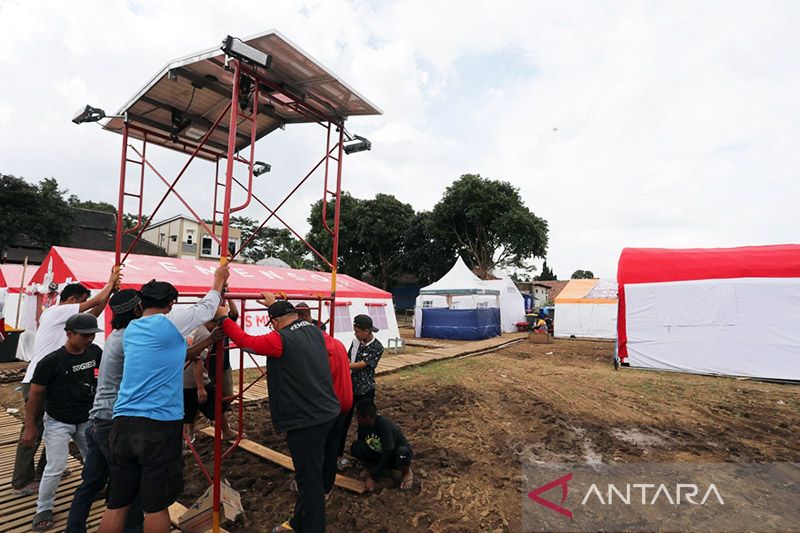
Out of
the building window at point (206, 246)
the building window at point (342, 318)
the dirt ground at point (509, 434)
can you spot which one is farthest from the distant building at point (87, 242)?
the dirt ground at point (509, 434)

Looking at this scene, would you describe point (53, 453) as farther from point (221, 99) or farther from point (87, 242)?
point (87, 242)

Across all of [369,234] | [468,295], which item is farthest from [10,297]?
[369,234]

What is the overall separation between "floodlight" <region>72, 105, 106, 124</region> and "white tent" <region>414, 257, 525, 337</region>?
15.5 metres

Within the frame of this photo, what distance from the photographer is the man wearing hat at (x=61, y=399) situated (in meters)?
3.15

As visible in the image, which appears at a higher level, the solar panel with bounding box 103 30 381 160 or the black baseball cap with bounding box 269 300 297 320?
the solar panel with bounding box 103 30 381 160

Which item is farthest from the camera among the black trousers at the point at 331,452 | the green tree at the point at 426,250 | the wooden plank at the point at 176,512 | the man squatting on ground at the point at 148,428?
the green tree at the point at 426,250

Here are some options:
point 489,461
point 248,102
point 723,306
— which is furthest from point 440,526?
point 723,306

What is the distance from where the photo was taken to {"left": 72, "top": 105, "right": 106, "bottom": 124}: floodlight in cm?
459

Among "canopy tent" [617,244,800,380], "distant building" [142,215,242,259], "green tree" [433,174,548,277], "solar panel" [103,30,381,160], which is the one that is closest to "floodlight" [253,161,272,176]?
"solar panel" [103,30,381,160]

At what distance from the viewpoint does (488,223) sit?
2906cm

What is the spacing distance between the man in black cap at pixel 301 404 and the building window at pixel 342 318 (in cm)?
954

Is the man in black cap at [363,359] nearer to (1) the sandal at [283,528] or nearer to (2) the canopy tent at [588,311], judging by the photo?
Result: (1) the sandal at [283,528]

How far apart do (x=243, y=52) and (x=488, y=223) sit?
27.1 meters

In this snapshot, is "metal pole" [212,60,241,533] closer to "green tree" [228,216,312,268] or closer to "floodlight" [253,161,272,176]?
"floodlight" [253,161,272,176]
